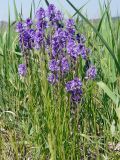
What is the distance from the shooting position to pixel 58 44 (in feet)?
5.54

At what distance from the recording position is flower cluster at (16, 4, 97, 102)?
1.58 meters

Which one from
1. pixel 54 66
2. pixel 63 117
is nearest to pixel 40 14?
pixel 54 66

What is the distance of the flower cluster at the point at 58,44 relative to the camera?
1582 millimetres

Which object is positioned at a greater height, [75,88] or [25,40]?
[25,40]

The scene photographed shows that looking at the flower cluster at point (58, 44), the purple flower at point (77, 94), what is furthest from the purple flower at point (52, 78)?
the purple flower at point (77, 94)

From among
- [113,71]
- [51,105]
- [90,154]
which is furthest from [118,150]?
[113,71]

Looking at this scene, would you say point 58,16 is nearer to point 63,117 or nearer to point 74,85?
point 74,85

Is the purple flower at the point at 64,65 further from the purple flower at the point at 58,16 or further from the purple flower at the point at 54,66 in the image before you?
the purple flower at the point at 58,16

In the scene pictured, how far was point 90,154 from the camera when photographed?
1678mm

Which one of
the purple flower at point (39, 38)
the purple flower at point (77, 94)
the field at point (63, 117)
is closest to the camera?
the field at point (63, 117)

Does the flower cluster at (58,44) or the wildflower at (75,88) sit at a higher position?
the flower cluster at (58,44)

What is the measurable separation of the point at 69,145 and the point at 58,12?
0.63 m

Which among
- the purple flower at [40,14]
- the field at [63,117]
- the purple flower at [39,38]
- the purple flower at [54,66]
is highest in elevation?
the purple flower at [40,14]

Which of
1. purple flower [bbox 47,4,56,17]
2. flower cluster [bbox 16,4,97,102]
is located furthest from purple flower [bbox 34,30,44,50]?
purple flower [bbox 47,4,56,17]
